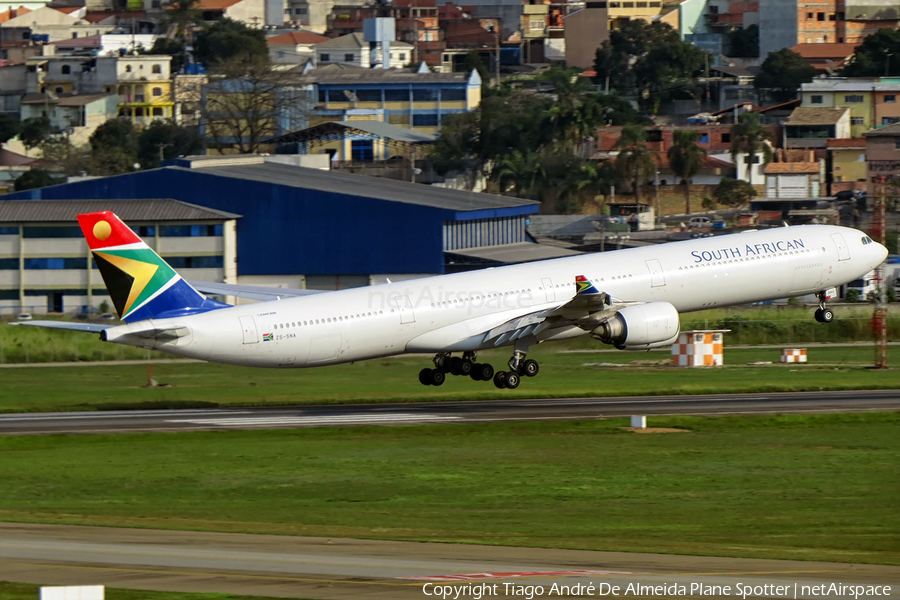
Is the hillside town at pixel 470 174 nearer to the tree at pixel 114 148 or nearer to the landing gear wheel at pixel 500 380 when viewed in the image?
the tree at pixel 114 148

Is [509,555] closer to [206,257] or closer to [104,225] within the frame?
[104,225]

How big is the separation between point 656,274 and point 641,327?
434cm

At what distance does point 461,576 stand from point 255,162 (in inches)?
3903

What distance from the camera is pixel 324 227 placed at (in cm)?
10831

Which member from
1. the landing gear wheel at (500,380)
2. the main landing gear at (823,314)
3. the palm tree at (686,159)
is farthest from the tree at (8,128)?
the main landing gear at (823,314)

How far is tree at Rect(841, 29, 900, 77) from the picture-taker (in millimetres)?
195750

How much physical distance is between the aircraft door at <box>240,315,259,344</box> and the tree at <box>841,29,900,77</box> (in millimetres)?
161450

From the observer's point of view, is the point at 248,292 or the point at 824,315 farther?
the point at 824,315

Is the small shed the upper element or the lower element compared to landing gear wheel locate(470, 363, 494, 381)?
lower

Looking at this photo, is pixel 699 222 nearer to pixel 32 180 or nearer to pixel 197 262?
pixel 197 262

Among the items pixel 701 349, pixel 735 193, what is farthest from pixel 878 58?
pixel 701 349

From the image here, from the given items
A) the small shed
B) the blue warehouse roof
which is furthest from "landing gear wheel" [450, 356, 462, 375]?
the blue warehouse roof

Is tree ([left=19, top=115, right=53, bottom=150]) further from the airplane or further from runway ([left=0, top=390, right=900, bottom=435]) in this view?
runway ([left=0, top=390, right=900, bottom=435])

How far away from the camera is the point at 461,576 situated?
27.2m
